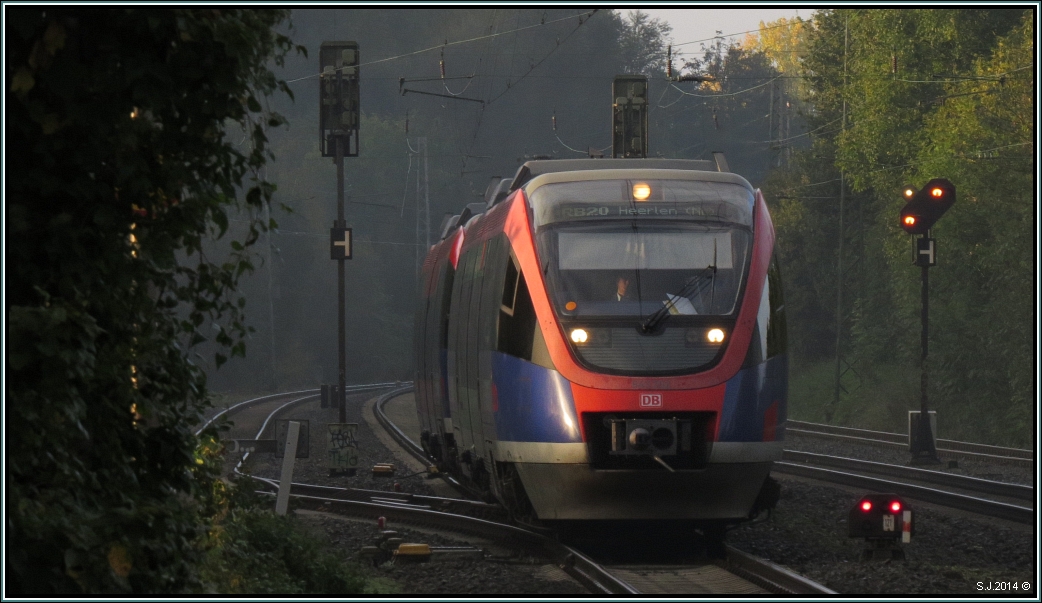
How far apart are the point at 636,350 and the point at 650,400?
1.46 feet

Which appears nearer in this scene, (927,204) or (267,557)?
(267,557)

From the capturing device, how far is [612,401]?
10.6m

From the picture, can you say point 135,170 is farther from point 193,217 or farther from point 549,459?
point 549,459

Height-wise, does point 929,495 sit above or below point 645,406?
Answer: below

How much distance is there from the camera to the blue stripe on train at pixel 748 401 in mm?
10664

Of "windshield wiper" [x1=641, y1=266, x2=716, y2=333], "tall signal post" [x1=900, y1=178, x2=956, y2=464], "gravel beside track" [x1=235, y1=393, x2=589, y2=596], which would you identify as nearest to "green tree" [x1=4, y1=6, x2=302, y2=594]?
"gravel beside track" [x1=235, y1=393, x2=589, y2=596]

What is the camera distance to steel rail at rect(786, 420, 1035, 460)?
23375 millimetres

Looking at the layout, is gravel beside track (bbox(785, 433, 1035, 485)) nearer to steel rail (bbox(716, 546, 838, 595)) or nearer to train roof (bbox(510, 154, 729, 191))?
train roof (bbox(510, 154, 729, 191))

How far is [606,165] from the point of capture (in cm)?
1338

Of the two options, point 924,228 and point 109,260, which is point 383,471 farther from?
point 109,260

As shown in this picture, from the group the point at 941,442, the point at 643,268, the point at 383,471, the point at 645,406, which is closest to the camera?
the point at 645,406

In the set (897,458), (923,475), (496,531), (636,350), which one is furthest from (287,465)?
(897,458)

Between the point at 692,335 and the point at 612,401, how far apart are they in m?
0.89
